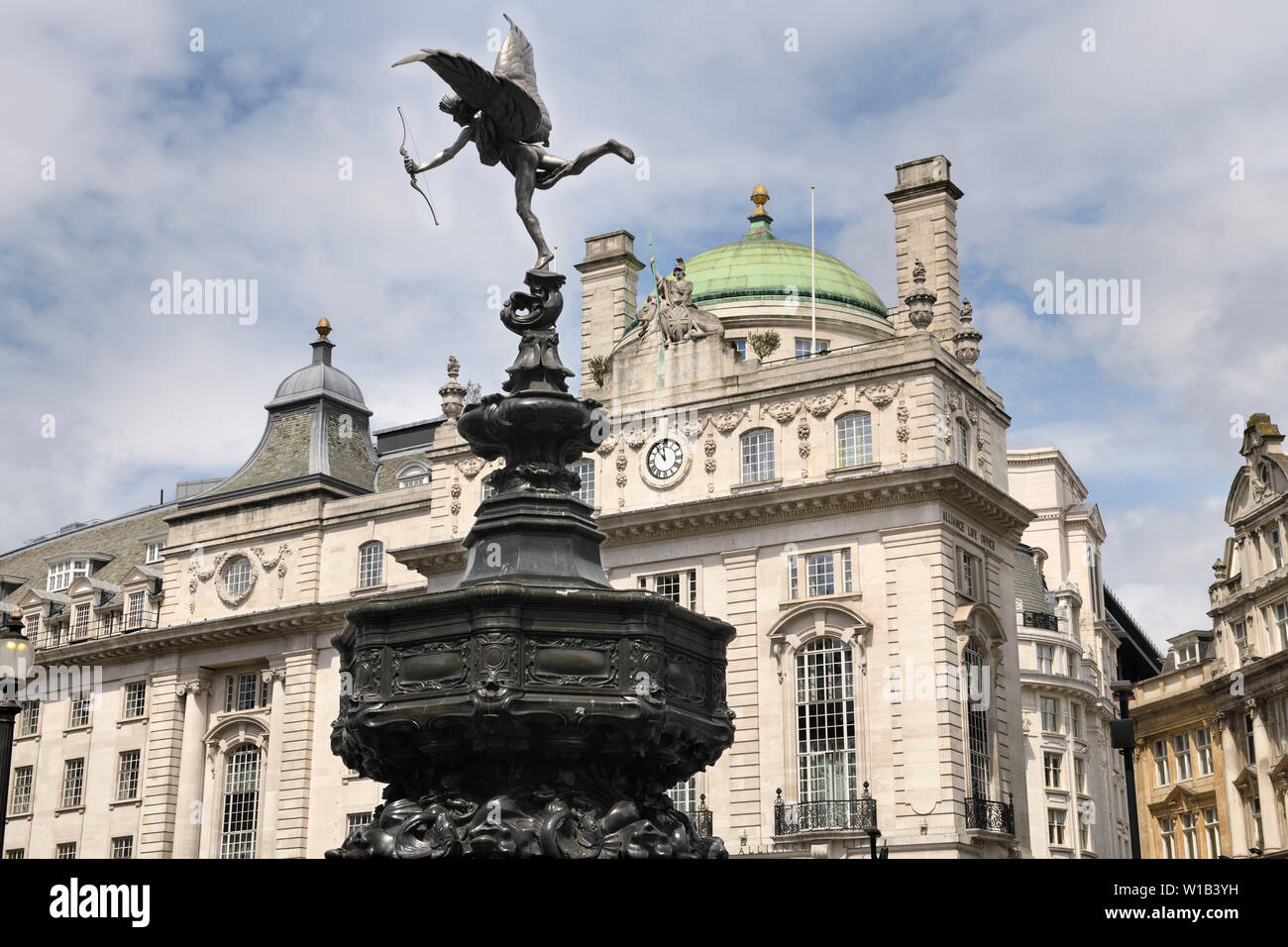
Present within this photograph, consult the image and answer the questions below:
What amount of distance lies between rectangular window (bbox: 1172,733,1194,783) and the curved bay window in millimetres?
32533

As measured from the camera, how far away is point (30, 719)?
66000 millimetres

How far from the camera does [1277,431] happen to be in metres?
62.0

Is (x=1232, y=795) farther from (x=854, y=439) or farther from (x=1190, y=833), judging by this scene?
(x=854, y=439)

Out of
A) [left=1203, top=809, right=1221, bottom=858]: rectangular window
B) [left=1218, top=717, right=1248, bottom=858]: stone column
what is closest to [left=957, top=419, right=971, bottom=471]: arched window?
[left=1218, top=717, right=1248, bottom=858]: stone column

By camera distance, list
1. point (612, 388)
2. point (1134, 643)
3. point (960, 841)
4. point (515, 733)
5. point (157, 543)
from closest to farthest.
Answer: point (515, 733)
point (960, 841)
point (612, 388)
point (157, 543)
point (1134, 643)

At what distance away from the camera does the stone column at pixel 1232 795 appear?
6378 cm

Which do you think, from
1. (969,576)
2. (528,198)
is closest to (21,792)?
(969,576)

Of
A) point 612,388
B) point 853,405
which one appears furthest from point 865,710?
point 612,388

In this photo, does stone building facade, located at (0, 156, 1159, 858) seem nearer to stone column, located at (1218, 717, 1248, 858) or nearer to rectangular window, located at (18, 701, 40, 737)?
rectangular window, located at (18, 701, 40, 737)

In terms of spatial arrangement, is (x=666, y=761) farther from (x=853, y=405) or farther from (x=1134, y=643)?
(x=1134, y=643)

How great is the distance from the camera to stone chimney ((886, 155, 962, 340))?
50.4 m

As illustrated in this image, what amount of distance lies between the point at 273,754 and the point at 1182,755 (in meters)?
39.5

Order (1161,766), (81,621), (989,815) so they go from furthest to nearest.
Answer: (1161,766)
(81,621)
(989,815)
